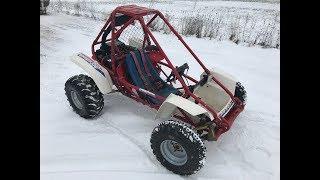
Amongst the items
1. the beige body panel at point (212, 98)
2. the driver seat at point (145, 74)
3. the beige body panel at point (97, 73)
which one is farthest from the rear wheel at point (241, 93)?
the beige body panel at point (97, 73)

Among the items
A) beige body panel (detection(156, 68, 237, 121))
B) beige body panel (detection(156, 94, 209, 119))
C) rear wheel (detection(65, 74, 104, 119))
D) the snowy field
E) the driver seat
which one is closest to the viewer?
beige body panel (detection(156, 94, 209, 119))

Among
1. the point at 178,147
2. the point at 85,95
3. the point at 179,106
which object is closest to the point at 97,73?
the point at 85,95

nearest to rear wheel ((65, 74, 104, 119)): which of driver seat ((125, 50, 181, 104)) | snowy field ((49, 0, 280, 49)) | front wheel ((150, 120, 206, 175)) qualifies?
driver seat ((125, 50, 181, 104))

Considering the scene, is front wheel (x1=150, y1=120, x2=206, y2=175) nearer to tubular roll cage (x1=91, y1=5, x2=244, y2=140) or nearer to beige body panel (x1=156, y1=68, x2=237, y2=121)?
beige body panel (x1=156, y1=68, x2=237, y2=121)

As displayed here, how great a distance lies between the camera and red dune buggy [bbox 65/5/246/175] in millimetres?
2666

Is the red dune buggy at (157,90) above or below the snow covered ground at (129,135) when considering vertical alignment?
above

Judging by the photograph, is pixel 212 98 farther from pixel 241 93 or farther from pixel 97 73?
pixel 97 73

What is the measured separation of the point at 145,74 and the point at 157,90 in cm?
18

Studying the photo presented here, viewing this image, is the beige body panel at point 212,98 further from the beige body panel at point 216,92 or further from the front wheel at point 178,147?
the front wheel at point 178,147

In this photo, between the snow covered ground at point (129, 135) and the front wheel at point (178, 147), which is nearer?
the front wheel at point (178, 147)

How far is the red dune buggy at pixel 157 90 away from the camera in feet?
8.75

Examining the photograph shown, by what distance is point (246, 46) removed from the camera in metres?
4.80

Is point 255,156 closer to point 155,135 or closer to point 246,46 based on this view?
point 155,135
